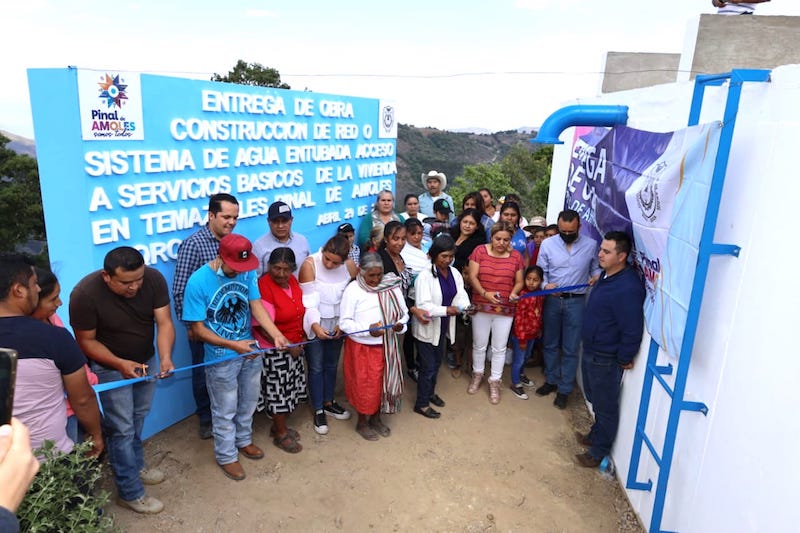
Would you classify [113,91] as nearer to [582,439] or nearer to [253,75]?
[582,439]

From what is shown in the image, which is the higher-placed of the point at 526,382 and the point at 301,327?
the point at 301,327

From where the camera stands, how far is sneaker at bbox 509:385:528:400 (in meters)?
5.09

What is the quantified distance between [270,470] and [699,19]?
6664 mm

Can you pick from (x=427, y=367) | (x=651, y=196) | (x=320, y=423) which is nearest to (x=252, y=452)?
Result: (x=320, y=423)

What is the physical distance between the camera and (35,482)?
1908 millimetres

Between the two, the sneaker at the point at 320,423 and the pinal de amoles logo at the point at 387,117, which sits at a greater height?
the pinal de amoles logo at the point at 387,117

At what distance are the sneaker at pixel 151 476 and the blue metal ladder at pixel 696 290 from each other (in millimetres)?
3140

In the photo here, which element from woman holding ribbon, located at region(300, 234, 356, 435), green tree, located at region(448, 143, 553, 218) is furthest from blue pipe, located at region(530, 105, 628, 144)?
green tree, located at region(448, 143, 553, 218)

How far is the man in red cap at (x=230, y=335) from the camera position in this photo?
3.40 metres

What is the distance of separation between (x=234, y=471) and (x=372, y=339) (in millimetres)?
1330

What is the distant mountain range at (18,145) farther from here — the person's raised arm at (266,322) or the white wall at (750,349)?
the white wall at (750,349)

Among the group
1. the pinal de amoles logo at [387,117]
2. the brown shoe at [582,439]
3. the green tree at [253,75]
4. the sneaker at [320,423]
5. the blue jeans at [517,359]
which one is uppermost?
the green tree at [253,75]

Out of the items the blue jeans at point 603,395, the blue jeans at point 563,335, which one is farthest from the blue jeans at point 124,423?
the blue jeans at point 563,335

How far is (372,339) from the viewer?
4.08m
